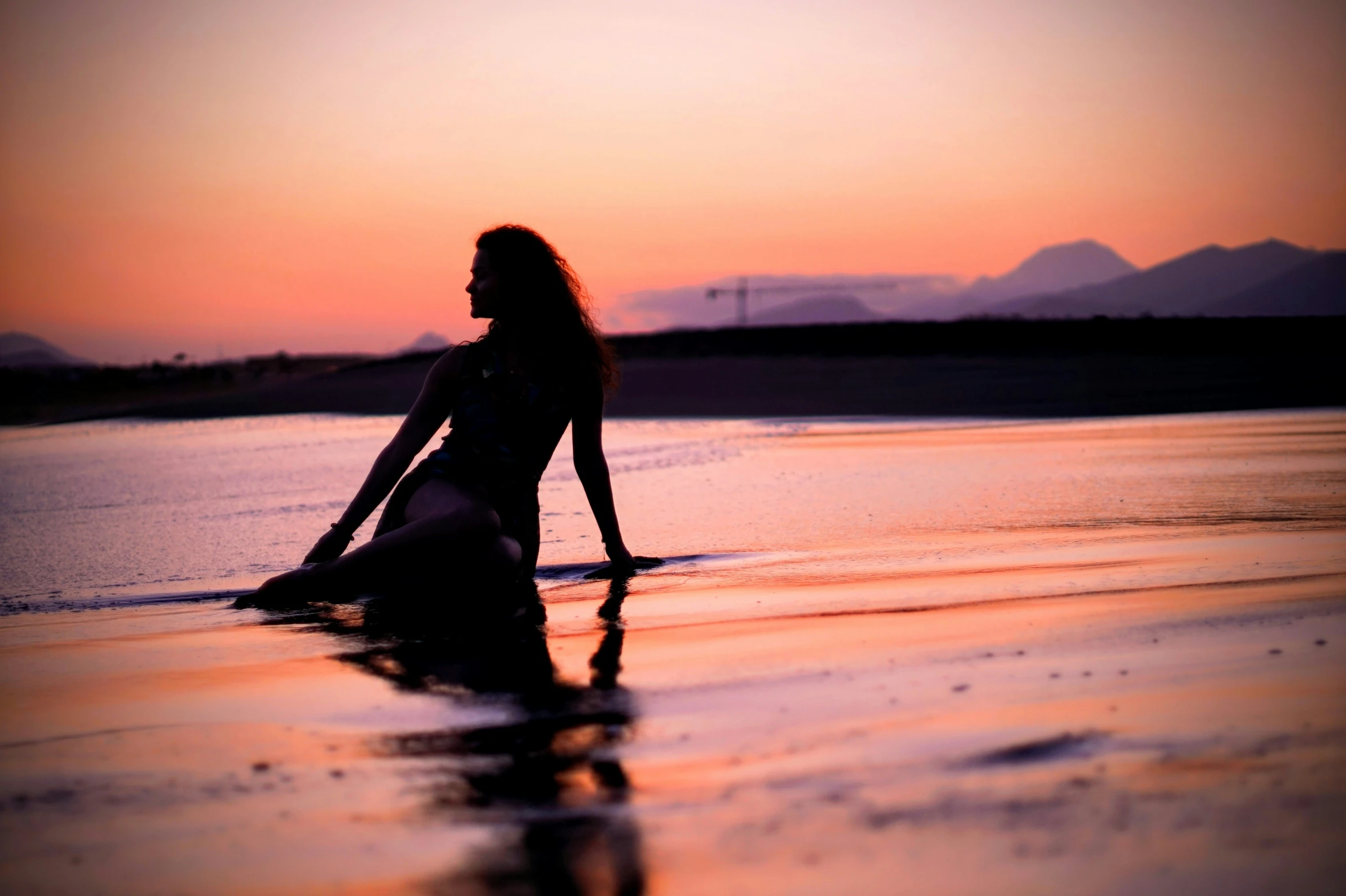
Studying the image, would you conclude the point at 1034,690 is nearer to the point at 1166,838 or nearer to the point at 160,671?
the point at 1166,838

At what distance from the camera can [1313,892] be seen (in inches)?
59.4

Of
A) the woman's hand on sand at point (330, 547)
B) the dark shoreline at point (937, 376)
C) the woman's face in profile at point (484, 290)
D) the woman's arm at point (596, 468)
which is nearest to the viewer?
the woman's hand on sand at point (330, 547)

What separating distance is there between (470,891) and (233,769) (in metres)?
0.76

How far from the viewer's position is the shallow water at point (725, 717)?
66.1 inches

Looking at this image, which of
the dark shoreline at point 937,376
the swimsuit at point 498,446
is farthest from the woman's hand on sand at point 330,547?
the dark shoreline at point 937,376

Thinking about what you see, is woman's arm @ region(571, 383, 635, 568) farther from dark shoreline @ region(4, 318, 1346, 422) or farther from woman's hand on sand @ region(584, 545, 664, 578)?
dark shoreline @ region(4, 318, 1346, 422)

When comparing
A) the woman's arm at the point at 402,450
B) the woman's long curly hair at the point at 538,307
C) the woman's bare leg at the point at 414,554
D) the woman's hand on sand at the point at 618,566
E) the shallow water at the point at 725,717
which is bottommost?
the shallow water at the point at 725,717

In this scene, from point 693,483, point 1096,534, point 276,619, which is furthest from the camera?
point 693,483

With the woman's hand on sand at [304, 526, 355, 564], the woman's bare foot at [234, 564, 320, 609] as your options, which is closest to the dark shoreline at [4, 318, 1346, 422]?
the woman's hand on sand at [304, 526, 355, 564]

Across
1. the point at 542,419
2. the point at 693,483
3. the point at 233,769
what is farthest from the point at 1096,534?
the point at 233,769

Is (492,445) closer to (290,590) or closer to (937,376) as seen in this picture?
(290,590)

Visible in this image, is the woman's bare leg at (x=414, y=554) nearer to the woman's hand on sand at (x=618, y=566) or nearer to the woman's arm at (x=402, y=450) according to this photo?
the woman's arm at (x=402, y=450)

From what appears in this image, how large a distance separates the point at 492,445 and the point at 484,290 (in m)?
0.55

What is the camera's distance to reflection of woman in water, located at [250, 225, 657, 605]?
3543 millimetres
